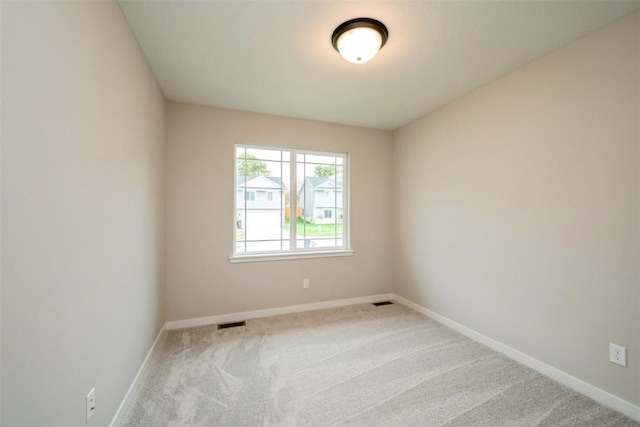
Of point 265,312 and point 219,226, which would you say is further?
point 265,312

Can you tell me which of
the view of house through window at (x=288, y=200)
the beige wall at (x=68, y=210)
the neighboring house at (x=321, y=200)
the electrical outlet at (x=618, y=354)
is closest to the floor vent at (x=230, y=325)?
the view of house through window at (x=288, y=200)

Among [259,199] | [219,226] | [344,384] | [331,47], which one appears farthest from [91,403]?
[331,47]

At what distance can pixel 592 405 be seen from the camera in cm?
172

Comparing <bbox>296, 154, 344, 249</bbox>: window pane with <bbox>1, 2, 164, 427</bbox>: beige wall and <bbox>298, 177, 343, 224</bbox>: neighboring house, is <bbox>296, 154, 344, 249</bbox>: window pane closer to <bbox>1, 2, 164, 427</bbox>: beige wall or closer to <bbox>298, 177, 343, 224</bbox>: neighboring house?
<bbox>298, 177, 343, 224</bbox>: neighboring house

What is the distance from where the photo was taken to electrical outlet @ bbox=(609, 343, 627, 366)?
5.40ft

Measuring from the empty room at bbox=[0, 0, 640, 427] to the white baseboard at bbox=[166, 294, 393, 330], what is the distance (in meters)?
0.03

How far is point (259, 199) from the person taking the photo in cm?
327

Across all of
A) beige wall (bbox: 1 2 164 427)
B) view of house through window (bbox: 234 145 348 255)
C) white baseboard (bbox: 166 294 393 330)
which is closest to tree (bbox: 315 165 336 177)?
view of house through window (bbox: 234 145 348 255)

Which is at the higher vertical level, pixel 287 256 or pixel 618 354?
pixel 287 256

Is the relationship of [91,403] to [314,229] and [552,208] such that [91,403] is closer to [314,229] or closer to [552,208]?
[314,229]

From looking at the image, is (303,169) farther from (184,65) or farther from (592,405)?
(592,405)

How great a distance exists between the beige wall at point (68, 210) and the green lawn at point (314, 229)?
6.26ft

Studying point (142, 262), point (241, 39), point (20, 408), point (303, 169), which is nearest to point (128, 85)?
point (241, 39)

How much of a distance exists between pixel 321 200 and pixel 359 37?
2127 mm
